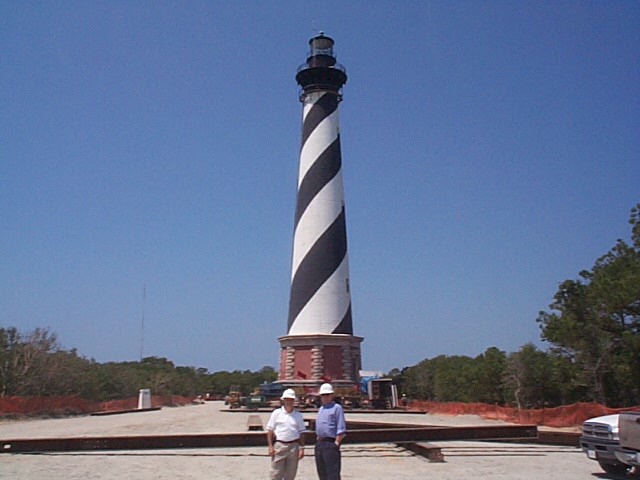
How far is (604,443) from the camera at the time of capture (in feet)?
31.0

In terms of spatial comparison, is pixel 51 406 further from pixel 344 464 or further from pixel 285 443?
pixel 285 443

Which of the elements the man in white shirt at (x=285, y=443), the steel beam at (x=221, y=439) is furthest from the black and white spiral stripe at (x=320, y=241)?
the man in white shirt at (x=285, y=443)

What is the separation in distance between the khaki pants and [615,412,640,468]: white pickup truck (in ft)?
16.3

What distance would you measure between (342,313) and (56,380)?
17.1m

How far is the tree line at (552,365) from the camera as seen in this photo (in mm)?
21906

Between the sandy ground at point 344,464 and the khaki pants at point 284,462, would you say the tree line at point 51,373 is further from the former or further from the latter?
the khaki pants at point 284,462

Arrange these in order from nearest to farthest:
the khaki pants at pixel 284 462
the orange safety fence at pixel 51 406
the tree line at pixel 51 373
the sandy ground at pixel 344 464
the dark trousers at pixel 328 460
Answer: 1. the dark trousers at pixel 328 460
2. the khaki pants at pixel 284 462
3. the sandy ground at pixel 344 464
4. the orange safety fence at pixel 51 406
5. the tree line at pixel 51 373

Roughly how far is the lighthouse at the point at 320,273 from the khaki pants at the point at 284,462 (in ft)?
92.7

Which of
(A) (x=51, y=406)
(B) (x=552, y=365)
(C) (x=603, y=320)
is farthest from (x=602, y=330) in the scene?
(A) (x=51, y=406)

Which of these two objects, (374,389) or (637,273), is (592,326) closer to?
(637,273)

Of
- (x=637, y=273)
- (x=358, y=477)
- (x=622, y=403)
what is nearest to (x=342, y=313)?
(x=622, y=403)

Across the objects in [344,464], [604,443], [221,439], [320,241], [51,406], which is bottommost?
[344,464]

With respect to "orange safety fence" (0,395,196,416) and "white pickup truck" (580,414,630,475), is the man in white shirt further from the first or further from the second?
"orange safety fence" (0,395,196,416)

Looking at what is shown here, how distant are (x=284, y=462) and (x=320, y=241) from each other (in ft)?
96.5
